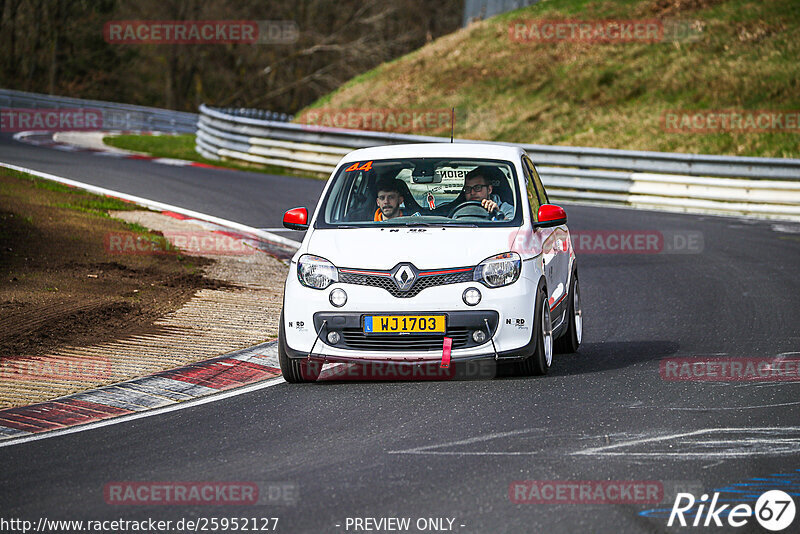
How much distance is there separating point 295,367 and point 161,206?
1140 centimetres

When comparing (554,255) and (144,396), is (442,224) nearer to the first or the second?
(554,255)

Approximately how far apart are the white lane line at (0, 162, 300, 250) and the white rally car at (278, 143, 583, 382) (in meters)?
7.04

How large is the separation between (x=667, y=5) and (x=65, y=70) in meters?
32.9

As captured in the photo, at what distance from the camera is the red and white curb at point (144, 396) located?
7.53 metres

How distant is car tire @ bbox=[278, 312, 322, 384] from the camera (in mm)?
8641

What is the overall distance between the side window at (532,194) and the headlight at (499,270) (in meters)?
0.77

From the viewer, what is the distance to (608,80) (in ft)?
109

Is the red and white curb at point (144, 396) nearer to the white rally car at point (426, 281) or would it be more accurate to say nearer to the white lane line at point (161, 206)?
the white rally car at point (426, 281)

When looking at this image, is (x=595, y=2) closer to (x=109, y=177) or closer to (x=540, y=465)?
(x=109, y=177)

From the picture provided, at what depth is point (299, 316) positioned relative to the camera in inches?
337

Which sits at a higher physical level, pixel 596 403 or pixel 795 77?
pixel 795 77

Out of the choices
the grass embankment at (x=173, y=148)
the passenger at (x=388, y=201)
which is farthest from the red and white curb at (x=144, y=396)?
the grass embankment at (x=173, y=148)

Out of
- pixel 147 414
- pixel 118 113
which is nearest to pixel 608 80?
pixel 118 113

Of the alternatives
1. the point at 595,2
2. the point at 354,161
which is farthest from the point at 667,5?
the point at 354,161
